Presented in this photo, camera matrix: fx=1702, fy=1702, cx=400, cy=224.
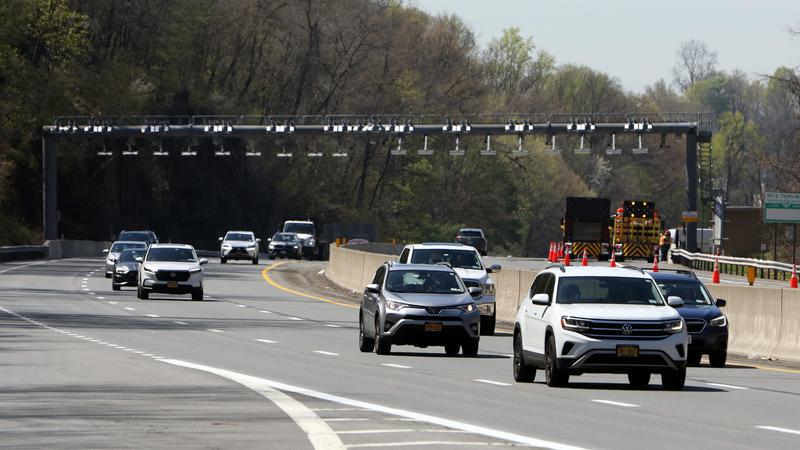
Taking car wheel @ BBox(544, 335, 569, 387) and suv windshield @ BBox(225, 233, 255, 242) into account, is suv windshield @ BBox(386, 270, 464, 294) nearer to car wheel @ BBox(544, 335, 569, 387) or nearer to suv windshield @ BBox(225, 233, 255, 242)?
car wheel @ BBox(544, 335, 569, 387)

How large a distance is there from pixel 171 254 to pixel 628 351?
3004 centimetres

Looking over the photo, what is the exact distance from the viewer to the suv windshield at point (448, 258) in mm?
35281

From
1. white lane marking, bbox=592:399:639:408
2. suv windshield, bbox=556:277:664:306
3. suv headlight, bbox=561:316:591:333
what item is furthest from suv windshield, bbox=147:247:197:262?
white lane marking, bbox=592:399:639:408

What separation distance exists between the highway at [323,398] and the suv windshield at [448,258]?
165 cm

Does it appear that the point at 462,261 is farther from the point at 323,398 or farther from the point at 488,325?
the point at 323,398

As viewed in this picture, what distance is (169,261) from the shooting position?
48656 mm

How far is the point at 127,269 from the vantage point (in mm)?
54750

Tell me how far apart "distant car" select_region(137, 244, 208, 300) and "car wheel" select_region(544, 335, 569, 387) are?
28051 mm

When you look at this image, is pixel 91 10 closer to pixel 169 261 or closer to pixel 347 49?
pixel 347 49

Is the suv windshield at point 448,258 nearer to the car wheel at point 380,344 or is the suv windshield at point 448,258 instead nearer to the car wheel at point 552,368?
the car wheel at point 380,344

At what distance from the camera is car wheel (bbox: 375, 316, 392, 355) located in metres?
27.5

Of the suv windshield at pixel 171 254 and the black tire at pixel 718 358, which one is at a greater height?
the suv windshield at pixel 171 254

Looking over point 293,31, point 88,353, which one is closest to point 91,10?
point 293,31

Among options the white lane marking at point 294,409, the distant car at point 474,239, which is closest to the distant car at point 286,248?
the distant car at point 474,239
